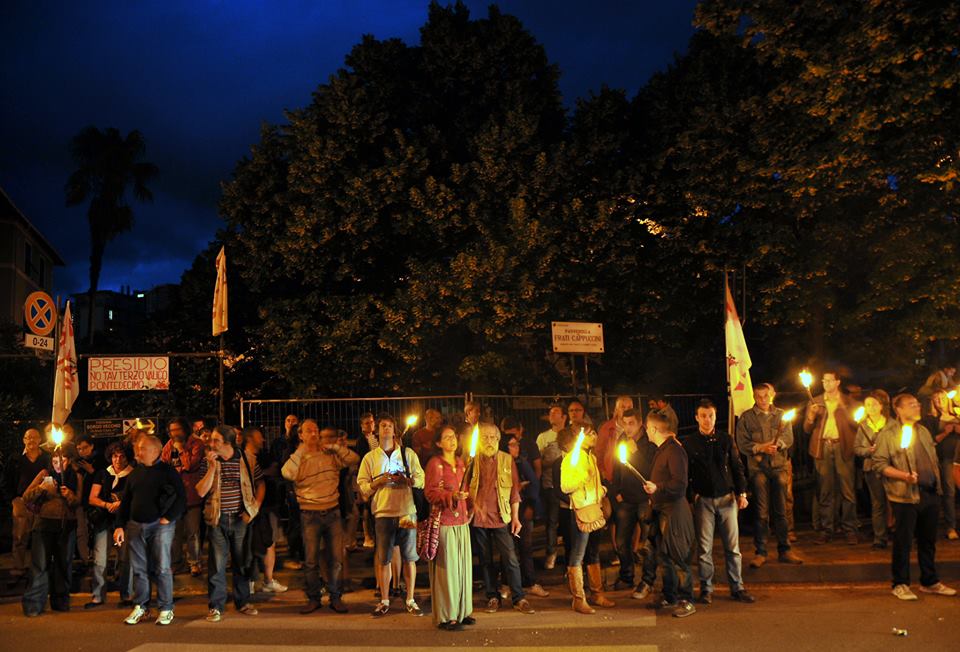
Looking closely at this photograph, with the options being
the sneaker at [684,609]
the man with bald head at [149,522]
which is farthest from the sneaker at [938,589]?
the man with bald head at [149,522]

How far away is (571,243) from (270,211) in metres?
7.80

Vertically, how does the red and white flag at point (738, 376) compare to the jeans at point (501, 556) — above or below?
above

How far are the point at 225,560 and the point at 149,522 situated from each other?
929 mm

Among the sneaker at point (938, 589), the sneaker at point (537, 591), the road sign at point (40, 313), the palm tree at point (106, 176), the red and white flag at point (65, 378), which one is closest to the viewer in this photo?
the sneaker at point (938, 589)

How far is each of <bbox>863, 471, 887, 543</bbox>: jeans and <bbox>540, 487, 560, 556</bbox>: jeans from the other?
3.97 m

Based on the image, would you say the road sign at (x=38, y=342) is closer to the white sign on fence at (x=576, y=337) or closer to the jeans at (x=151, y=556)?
the jeans at (x=151, y=556)

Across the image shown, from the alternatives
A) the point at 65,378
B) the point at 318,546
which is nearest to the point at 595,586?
the point at 318,546

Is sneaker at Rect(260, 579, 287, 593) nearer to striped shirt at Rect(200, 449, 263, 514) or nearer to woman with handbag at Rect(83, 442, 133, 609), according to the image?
woman with handbag at Rect(83, 442, 133, 609)

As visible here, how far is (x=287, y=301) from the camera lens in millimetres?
21703

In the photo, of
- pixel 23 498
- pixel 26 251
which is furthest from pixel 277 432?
pixel 26 251

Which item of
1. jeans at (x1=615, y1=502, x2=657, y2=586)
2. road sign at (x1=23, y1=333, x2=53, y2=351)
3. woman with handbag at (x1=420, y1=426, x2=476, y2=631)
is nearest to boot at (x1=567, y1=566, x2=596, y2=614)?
jeans at (x1=615, y1=502, x2=657, y2=586)

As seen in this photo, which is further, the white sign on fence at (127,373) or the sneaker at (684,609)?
the white sign on fence at (127,373)

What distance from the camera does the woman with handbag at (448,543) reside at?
8000mm

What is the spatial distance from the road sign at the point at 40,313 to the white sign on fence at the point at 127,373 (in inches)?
36.9
